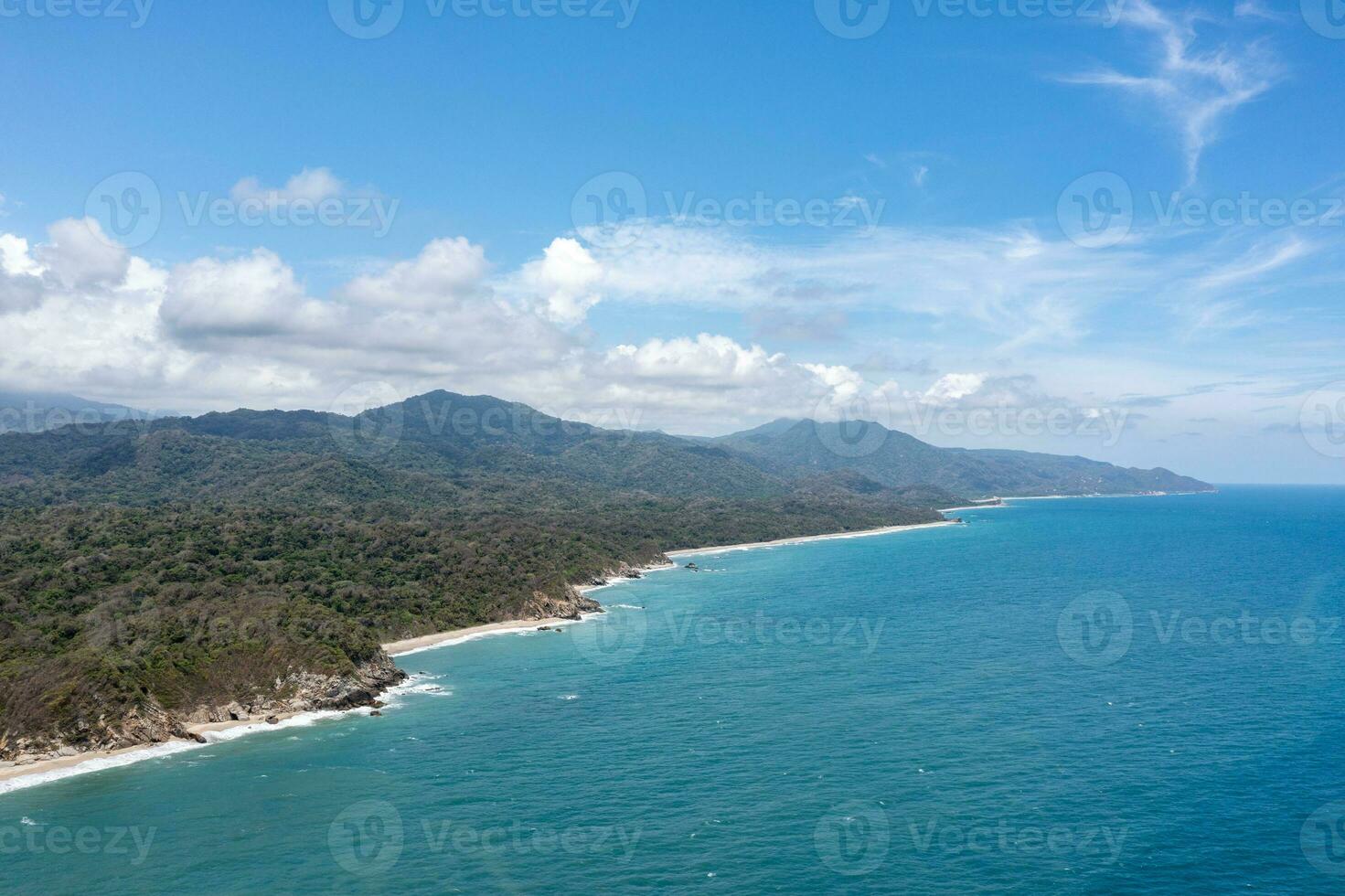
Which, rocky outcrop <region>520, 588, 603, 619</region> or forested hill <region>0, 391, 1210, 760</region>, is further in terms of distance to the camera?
rocky outcrop <region>520, 588, 603, 619</region>

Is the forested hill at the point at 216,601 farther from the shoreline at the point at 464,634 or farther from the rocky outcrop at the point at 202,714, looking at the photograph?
the shoreline at the point at 464,634

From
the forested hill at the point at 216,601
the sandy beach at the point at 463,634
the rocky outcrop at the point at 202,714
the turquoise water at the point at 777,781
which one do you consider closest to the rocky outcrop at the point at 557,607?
the forested hill at the point at 216,601

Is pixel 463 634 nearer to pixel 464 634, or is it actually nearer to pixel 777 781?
pixel 464 634

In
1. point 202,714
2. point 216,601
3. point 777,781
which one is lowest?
point 777,781

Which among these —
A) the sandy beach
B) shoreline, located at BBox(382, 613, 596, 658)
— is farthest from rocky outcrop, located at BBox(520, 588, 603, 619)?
the sandy beach

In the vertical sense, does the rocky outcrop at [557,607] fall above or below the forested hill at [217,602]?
below

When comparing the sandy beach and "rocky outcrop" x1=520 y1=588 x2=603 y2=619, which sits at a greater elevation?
"rocky outcrop" x1=520 y1=588 x2=603 y2=619

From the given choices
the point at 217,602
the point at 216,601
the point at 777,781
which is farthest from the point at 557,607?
the point at 777,781

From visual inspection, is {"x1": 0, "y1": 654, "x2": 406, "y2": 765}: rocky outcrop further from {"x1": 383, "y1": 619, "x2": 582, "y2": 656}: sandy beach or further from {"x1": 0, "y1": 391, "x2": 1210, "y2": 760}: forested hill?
{"x1": 383, "y1": 619, "x2": 582, "y2": 656}: sandy beach
